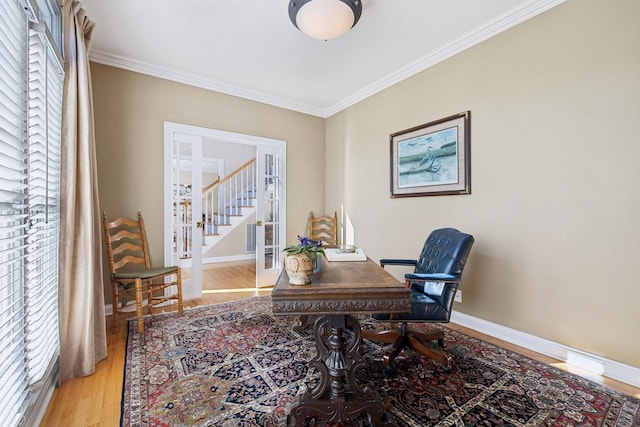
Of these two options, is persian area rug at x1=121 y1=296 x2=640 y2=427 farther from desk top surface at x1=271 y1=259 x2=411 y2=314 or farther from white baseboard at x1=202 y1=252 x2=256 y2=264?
white baseboard at x1=202 y1=252 x2=256 y2=264

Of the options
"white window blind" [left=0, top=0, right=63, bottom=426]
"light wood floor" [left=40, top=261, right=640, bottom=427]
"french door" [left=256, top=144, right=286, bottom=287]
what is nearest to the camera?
"white window blind" [left=0, top=0, right=63, bottom=426]

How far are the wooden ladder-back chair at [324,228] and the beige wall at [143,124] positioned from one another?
156 centimetres

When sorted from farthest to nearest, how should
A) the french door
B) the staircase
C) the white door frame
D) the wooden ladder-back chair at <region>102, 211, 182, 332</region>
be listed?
1. the staircase
2. the french door
3. the white door frame
4. the wooden ladder-back chair at <region>102, 211, 182, 332</region>

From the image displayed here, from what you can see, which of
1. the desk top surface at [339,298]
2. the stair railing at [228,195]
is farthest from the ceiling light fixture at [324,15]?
the stair railing at [228,195]

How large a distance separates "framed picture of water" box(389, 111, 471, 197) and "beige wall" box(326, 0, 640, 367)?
0.29 feet

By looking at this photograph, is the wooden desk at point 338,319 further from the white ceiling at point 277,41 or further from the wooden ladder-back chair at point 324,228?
the wooden ladder-back chair at point 324,228

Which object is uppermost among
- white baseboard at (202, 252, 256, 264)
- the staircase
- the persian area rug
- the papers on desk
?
the staircase

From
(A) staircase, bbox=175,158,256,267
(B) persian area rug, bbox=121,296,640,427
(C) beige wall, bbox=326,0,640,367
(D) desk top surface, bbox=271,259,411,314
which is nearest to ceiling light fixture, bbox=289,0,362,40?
(C) beige wall, bbox=326,0,640,367

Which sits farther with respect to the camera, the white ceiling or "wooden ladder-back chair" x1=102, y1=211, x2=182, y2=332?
"wooden ladder-back chair" x1=102, y1=211, x2=182, y2=332

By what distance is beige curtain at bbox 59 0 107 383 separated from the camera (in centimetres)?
185

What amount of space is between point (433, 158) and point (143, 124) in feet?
10.8

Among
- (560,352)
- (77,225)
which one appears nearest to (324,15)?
(77,225)

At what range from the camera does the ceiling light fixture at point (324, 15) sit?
6.58ft

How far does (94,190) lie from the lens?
2.20 m
